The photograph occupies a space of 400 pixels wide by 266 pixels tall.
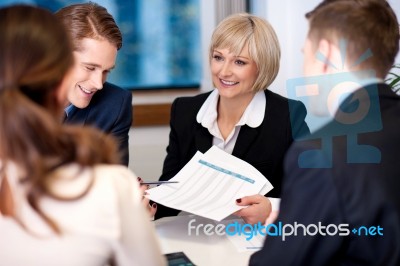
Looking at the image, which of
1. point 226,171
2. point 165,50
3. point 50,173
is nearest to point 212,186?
point 226,171

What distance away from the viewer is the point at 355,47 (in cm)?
101

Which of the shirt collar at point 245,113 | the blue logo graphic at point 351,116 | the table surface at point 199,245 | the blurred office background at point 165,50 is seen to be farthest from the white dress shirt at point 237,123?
the blurred office background at point 165,50

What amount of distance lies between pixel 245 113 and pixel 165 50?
134cm

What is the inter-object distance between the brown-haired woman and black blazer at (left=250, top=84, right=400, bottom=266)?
29 centimetres

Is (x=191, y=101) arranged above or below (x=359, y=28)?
below

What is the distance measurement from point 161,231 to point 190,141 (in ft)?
1.59

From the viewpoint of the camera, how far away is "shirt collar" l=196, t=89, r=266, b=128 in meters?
1.92

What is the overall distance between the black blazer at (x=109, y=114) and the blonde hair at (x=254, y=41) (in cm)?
41

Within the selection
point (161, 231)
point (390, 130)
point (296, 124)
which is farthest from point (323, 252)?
point (296, 124)

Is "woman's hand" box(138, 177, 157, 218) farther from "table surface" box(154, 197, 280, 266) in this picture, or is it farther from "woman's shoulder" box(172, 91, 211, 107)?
"woman's shoulder" box(172, 91, 211, 107)

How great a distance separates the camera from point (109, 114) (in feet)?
6.44

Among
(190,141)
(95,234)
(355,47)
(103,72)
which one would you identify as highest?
(355,47)

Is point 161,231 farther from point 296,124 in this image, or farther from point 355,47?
point 355,47

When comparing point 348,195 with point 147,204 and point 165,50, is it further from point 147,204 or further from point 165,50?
point 165,50
